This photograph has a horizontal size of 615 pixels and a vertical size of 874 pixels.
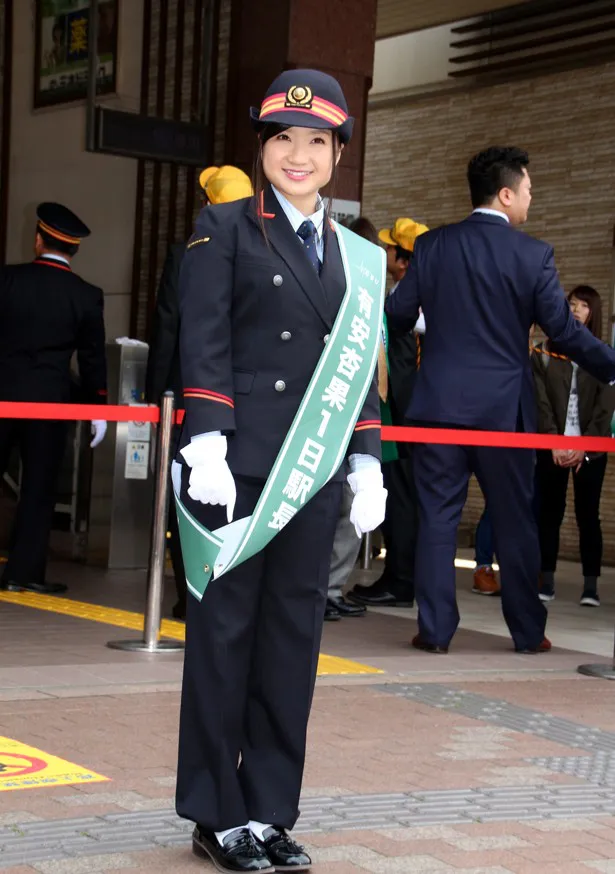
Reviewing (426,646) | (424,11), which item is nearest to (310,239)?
(426,646)

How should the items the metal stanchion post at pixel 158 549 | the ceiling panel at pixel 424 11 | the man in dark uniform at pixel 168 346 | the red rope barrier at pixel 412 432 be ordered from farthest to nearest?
the ceiling panel at pixel 424 11 < the man in dark uniform at pixel 168 346 < the metal stanchion post at pixel 158 549 < the red rope barrier at pixel 412 432

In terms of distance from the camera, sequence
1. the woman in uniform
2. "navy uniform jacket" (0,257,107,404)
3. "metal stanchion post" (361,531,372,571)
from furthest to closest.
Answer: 1. "metal stanchion post" (361,531,372,571)
2. "navy uniform jacket" (0,257,107,404)
3. the woman in uniform

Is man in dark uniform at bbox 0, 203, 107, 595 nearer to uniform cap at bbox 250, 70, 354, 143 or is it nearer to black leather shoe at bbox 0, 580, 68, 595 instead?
black leather shoe at bbox 0, 580, 68, 595

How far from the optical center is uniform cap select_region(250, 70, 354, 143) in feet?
11.1

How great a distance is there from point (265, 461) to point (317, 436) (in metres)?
0.13

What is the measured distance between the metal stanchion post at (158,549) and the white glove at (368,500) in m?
2.66

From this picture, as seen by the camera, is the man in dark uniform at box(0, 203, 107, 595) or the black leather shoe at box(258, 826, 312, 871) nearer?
the black leather shoe at box(258, 826, 312, 871)

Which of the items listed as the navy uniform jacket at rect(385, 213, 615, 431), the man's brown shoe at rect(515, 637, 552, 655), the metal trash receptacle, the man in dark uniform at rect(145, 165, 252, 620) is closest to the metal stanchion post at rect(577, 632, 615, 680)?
the man's brown shoe at rect(515, 637, 552, 655)

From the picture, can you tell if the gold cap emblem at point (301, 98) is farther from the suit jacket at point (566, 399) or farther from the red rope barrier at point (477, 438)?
the suit jacket at point (566, 399)

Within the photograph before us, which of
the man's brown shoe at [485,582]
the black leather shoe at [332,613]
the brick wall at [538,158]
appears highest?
the brick wall at [538,158]

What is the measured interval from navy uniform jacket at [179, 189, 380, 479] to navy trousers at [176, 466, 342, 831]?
→ 0.13 meters

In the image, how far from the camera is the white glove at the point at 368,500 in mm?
3494

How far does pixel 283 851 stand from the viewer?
339 centimetres

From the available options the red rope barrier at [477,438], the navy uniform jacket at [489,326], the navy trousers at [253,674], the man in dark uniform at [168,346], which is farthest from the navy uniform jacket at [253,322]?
the man in dark uniform at [168,346]
